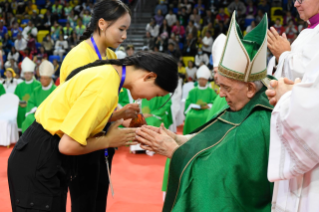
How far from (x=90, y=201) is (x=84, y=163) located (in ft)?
0.97

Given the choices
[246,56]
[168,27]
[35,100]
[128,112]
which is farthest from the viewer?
[168,27]

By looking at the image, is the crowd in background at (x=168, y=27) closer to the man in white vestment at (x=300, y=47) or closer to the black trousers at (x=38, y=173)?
the man in white vestment at (x=300, y=47)

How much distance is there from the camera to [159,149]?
2059 mm

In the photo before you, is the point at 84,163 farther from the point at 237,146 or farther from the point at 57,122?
the point at 237,146

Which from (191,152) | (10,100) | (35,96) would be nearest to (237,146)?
(191,152)

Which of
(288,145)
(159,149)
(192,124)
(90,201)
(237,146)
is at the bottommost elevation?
(192,124)

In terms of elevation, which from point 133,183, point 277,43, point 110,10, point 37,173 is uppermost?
point 110,10

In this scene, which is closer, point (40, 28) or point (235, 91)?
point (235, 91)

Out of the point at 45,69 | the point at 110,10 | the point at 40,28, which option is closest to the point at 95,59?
the point at 110,10

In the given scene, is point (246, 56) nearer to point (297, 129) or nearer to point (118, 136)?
point (297, 129)

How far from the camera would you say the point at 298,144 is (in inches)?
55.2

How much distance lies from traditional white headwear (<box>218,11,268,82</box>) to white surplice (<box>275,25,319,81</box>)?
49cm

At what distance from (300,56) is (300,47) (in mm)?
85

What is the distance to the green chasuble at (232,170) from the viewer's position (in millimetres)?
1776
